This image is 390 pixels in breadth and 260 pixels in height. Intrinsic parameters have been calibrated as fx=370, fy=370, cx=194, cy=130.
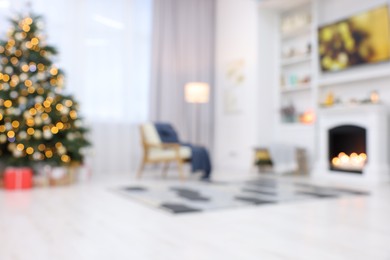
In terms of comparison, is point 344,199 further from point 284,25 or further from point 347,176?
point 284,25

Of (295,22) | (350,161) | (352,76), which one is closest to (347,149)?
(350,161)

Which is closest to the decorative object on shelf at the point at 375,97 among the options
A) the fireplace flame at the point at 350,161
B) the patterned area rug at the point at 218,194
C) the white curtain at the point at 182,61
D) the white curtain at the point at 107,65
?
the fireplace flame at the point at 350,161

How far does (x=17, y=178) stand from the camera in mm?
3883

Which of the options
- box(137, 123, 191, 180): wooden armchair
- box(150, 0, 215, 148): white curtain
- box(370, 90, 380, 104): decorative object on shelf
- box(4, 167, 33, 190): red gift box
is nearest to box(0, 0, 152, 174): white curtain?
box(150, 0, 215, 148): white curtain

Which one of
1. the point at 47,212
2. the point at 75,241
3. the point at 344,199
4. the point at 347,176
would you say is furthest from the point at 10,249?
the point at 347,176

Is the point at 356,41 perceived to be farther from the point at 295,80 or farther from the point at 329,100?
the point at 295,80

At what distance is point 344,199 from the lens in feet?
10.7

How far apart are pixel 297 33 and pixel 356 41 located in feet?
4.26

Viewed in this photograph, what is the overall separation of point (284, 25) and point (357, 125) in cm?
228

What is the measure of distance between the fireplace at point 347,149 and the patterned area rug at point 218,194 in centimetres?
116

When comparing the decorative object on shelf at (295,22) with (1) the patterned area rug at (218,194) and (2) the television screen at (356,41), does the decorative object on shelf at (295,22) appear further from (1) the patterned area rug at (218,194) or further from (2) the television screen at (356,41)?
(1) the patterned area rug at (218,194)

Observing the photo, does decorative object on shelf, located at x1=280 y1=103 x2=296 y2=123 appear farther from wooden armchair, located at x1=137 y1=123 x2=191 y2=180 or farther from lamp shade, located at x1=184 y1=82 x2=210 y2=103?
wooden armchair, located at x1=137 y1=123 x2=191 y2=180

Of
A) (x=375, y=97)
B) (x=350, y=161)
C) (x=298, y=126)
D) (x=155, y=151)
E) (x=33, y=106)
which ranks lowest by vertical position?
(x=350, y=161)

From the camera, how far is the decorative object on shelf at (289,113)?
599 cm
